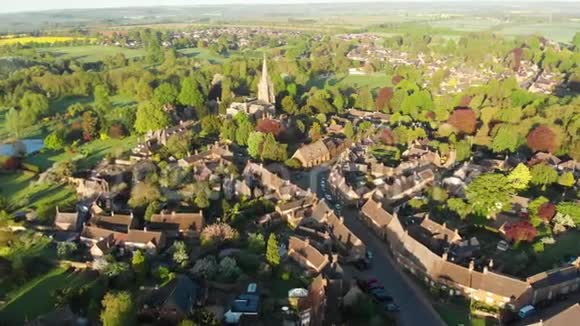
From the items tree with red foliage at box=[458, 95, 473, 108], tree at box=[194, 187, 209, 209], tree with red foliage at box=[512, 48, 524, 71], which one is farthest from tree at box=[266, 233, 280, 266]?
tree with red foliage at box=[512, 48, 524, 71]

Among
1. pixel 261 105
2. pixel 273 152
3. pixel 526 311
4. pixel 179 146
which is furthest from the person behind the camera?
pixel 261 105

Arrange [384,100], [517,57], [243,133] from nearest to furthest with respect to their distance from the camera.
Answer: [243,133]
[384,100]
[517,57]

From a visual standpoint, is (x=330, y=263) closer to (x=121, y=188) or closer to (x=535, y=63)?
(x=121, y=188)

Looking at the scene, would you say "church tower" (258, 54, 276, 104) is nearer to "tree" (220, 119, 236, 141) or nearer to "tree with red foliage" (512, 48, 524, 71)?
"tree" (220, 119, 236, 141)

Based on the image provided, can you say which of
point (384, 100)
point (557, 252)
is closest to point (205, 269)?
point (557, 252)

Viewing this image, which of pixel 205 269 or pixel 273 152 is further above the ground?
pixel 273 152

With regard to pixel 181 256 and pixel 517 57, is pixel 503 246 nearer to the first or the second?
pixel 181 256

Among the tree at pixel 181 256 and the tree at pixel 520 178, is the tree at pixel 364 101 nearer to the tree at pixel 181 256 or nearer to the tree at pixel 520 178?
the tree at pixel 520 178
